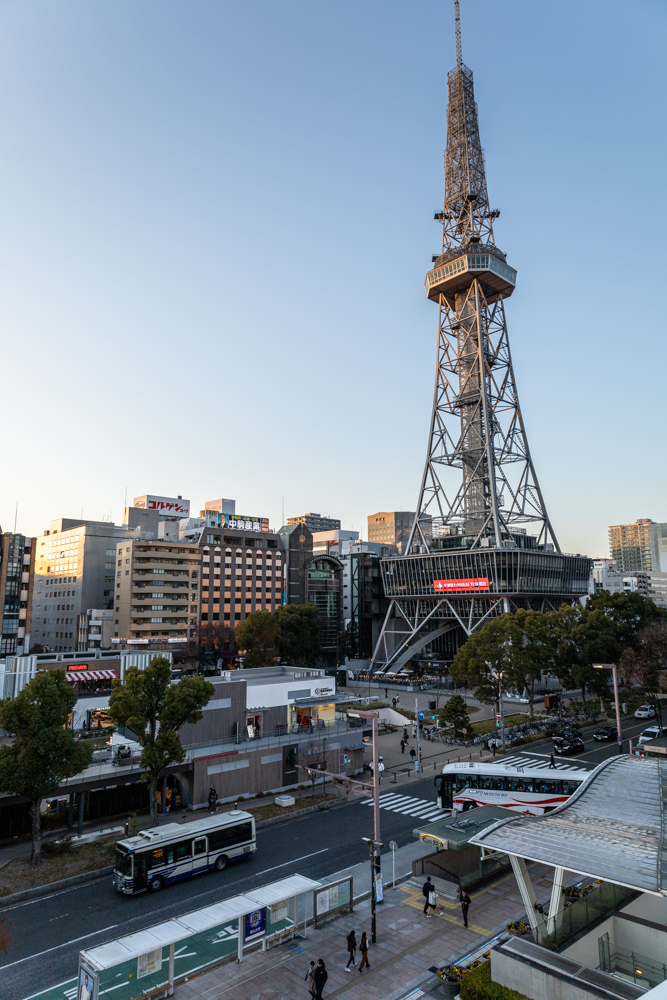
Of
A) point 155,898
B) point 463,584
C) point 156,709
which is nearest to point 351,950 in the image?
point 155,898

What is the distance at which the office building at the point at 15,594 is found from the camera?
82.1 meters

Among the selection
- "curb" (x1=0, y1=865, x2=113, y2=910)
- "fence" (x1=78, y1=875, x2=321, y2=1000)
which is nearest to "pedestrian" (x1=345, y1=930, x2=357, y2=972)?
"fence" (x1=78, y1=875, x2=321, y2=1000)

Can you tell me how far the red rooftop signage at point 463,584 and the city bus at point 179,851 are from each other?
83.1 m

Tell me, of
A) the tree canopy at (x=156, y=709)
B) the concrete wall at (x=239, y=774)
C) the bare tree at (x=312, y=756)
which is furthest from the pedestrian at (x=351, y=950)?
the bare tree at (x=312, y=756)

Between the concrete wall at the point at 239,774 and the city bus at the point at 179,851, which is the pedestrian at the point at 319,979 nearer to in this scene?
the city bus at the point at 179,851

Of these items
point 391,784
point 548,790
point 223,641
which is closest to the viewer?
point 548,790

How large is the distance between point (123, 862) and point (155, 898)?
2.00 m

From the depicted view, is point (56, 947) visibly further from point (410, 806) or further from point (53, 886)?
point (410, 806)

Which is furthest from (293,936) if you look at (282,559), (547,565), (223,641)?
(282,559)

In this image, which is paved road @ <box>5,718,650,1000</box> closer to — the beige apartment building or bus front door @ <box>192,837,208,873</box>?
bus front door @ <box>192,837,208,873</box>

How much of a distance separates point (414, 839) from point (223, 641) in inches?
3302

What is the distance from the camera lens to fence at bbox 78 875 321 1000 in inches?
696

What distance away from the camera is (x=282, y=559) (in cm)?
13212

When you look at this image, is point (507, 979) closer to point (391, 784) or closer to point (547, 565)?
point (391, 784)
